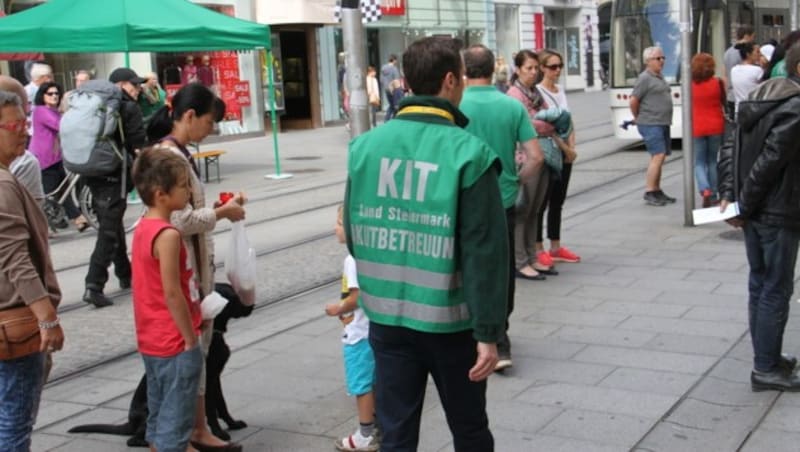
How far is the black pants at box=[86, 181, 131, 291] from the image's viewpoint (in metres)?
8.10

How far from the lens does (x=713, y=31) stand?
16906 mm

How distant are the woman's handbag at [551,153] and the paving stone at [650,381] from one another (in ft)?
8.76

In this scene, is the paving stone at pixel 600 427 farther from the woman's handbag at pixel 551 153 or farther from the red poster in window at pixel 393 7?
the red poster in window at pixel 393 7

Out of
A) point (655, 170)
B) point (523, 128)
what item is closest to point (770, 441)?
point (523, 128)

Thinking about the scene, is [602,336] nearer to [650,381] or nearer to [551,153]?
[650,381]

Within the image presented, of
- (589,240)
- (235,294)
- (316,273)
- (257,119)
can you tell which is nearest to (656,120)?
(589,240)

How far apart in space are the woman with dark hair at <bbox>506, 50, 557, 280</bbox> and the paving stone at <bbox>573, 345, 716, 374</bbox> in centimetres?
184

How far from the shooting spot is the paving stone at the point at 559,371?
559cm

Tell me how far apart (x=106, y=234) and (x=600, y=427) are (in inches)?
184

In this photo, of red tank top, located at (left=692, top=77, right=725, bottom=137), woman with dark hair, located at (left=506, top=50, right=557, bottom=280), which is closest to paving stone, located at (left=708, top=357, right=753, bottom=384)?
woman with dark hair, located at (left=506, top=50, right=557, bottom=280)

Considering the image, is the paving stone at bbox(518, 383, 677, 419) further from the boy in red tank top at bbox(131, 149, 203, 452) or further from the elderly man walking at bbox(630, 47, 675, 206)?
the elderly man walking at bbox(630, 47, 675, 206)

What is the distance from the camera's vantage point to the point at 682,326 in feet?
21.4

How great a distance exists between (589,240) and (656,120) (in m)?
2.19

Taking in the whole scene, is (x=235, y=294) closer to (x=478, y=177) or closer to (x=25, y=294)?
(x=25, y=294)
